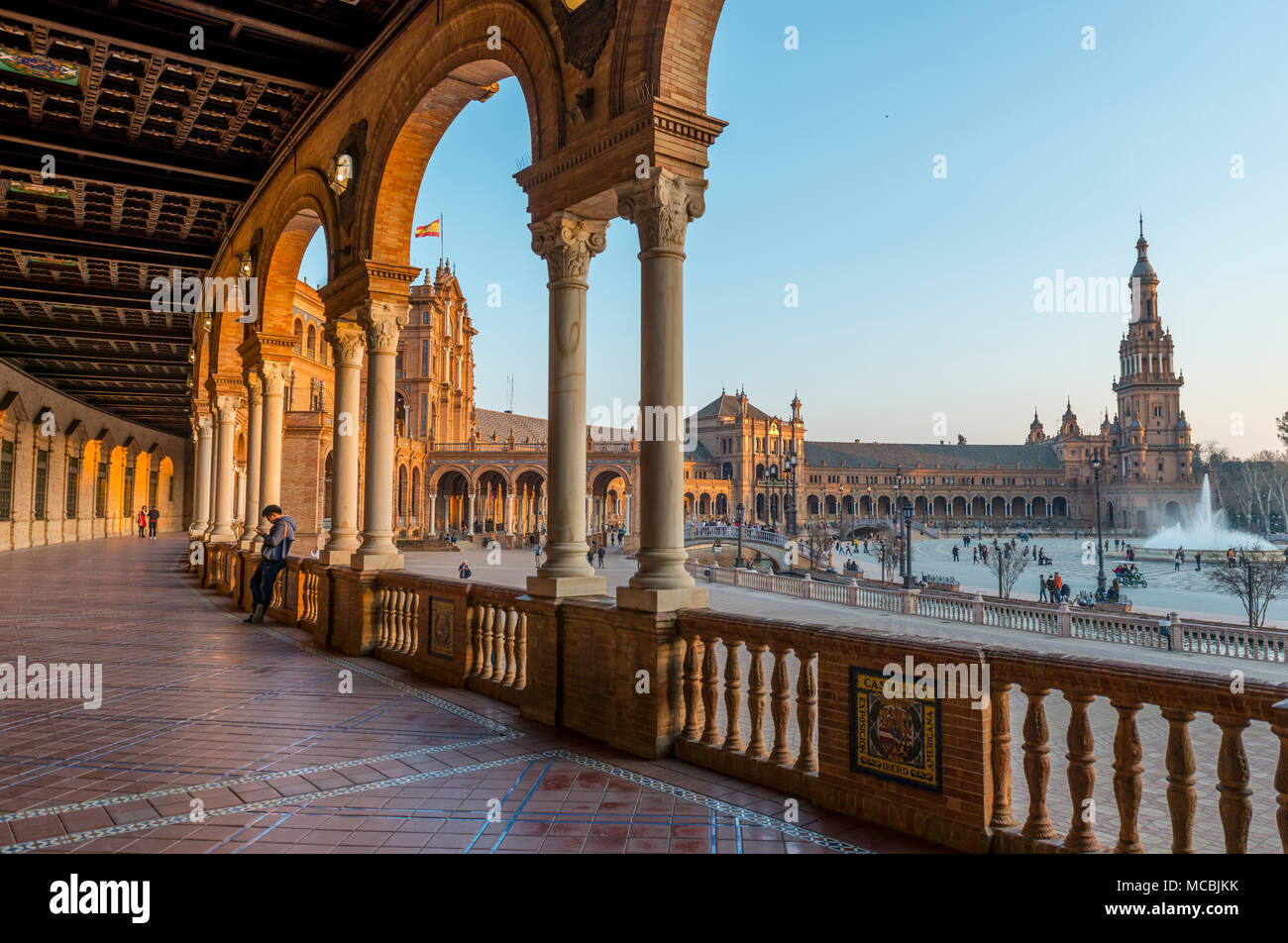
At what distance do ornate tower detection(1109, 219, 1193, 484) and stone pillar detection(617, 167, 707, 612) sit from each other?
116m

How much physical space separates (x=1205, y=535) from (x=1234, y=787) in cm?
10382

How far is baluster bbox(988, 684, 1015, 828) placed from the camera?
3.57m

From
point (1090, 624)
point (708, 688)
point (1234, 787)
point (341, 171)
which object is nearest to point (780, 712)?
point (708, 688)

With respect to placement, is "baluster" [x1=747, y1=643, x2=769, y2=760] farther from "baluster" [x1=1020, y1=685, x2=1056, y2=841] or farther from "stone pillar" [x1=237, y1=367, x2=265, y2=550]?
"stone pillar" [x1=237, y1=367, x2=265, y2=550]

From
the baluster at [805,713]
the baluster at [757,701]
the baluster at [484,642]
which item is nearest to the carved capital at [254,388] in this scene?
the baluster at [484,642]

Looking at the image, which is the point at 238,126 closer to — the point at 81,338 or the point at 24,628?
the point at 24,628

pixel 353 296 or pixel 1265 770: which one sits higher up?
pixel 353 296

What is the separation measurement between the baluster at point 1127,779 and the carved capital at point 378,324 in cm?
806

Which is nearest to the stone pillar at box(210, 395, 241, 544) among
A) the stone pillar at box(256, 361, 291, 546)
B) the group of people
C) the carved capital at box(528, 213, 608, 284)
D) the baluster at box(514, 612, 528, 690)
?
the stone pillar at box(256, 361, 291, 546)

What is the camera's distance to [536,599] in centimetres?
610

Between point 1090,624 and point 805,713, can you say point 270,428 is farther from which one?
point 1090,624

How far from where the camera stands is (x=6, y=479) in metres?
27.1
